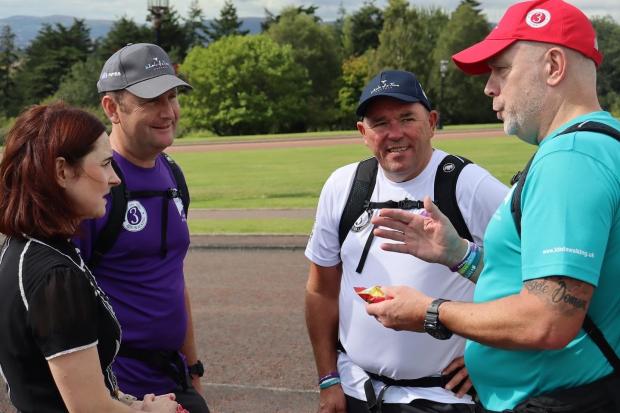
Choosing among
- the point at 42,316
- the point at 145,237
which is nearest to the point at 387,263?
the point at 145,237

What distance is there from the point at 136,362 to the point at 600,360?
2.09 m

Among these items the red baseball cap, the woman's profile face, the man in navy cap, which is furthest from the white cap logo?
the woman's profile face

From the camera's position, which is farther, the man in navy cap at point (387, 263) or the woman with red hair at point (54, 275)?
the man in navy cap at point (387, 263)

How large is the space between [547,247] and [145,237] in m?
1.99

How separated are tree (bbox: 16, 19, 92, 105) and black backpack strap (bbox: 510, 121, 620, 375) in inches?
3090

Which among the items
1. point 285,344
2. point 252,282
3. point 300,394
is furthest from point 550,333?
point 252,282

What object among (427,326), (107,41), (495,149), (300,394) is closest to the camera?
(427,326)

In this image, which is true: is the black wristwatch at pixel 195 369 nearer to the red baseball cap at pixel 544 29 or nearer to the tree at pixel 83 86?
the red baseball cap at pixel 544 29

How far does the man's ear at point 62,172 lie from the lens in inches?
96.4

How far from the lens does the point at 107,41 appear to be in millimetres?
88000

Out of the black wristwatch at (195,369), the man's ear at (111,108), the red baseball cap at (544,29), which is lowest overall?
the black wristwatch at (195,369)

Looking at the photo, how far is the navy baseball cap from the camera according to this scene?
3.60 m

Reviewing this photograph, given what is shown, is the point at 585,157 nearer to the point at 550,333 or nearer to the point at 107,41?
the point at 550,333

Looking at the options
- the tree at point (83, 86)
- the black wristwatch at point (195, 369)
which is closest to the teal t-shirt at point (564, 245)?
the black wristwatch at point (195, 369)
